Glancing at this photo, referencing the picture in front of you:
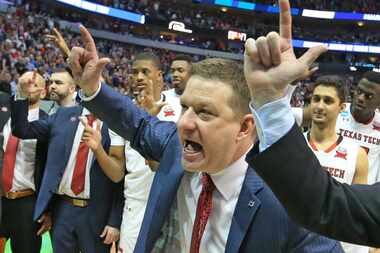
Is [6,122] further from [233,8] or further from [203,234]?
[233,8]

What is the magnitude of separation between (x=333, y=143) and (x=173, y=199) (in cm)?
193

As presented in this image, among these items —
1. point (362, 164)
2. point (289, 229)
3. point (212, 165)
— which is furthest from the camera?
point (362, 164)

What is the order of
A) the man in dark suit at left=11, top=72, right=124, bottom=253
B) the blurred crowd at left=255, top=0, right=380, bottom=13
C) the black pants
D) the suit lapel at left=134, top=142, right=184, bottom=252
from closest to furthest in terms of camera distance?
the suit lapel at left=134, top=142, right=184, bottom=252 < the man in dark suit at left=11, top=72, right=124, bottom=253 < the black pants < the blurred crowd at left=255, top=0, right=380, bottom=13

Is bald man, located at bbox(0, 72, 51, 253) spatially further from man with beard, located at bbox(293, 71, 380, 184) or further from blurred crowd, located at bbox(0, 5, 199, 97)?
blurred crowd, located at bbox(0, 5, 199, 97)

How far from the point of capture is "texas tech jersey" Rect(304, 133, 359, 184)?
3498 mm

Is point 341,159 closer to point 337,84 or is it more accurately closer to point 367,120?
point 337,84

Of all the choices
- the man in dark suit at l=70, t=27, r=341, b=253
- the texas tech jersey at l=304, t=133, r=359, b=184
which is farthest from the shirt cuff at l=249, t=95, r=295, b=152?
the texas tech jersey at l=304, t=133, r=359, b=184

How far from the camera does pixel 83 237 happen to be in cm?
383

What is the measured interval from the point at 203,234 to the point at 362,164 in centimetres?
200

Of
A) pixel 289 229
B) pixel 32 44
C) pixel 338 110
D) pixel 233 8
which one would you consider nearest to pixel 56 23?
pixel 32 44

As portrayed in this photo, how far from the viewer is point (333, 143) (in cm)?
359

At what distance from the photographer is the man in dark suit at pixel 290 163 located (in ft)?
3.47

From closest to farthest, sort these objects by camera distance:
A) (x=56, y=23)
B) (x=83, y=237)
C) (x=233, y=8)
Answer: (x=83, y=237)
(x=56, y=23)
(x=233, y=8)

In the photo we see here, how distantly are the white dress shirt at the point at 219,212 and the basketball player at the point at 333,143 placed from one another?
1698 mm
